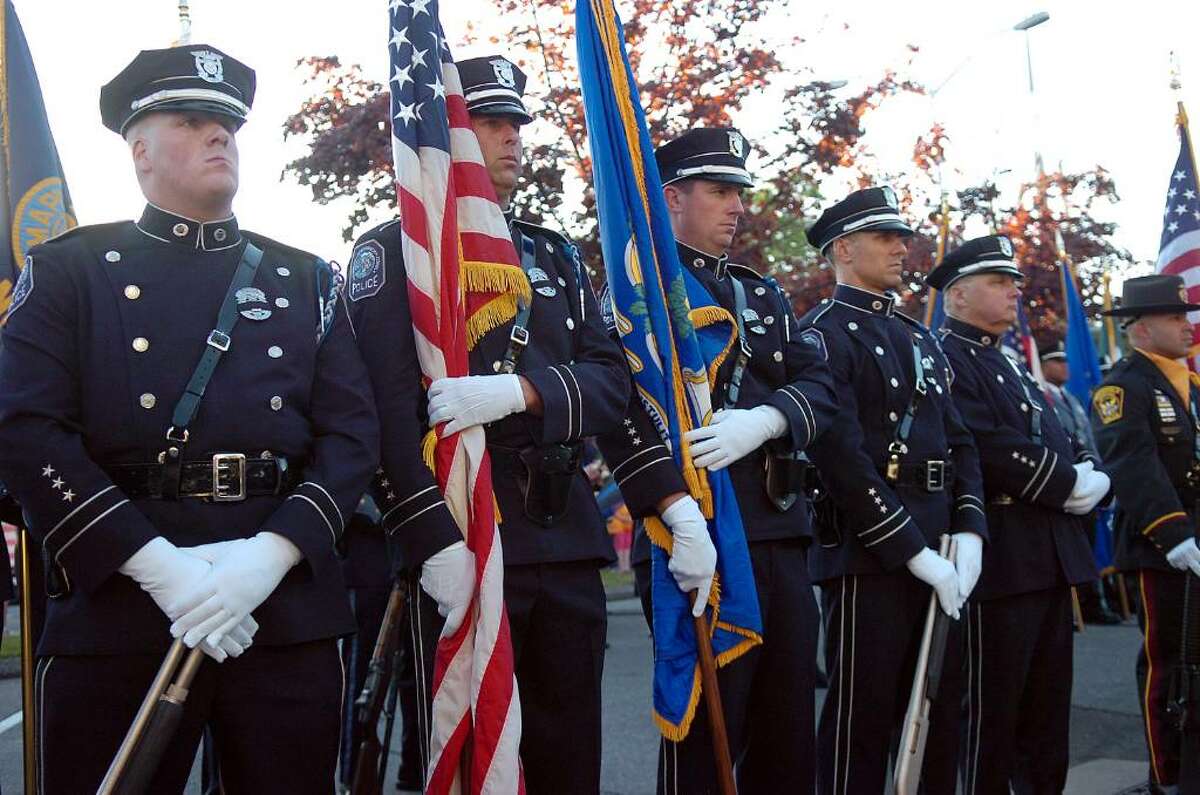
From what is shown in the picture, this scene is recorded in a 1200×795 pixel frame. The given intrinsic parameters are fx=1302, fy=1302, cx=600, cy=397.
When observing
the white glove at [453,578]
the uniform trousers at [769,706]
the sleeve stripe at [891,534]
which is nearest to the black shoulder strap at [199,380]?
the white glove at [453,578]

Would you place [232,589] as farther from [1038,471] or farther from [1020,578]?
[1038,471]

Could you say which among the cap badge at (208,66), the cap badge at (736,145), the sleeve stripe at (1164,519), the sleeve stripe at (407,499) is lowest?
the sleeve stripe at (1164,519)

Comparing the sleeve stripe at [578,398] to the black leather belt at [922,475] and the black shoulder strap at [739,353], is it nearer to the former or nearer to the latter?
the black shoulder strap at [739,353]

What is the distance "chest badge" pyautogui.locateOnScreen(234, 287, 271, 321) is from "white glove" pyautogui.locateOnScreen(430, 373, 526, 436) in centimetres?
45

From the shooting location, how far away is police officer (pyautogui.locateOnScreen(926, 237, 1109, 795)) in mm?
4805

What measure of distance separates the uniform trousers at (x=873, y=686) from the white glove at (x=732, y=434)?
33.1 inches

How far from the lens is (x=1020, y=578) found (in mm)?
4902

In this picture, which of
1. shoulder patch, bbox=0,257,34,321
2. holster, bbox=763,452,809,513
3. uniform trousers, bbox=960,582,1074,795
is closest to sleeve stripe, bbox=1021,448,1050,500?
uniform trousers, bbox=960,582,1074,795

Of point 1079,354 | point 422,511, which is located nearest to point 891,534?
point 422,511

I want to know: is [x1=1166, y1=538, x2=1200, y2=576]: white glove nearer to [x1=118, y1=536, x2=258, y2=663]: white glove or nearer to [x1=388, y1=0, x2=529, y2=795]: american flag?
[x1=388, y1=0, x2=529, y2=795]: american flag

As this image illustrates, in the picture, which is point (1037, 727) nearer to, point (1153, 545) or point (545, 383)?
point (1153, 545)

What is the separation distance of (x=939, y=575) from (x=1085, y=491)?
1097 millimetres

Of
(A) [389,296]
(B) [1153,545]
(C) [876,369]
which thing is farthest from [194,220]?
(B) [1153,545]

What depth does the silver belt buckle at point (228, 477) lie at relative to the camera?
2.83 m
